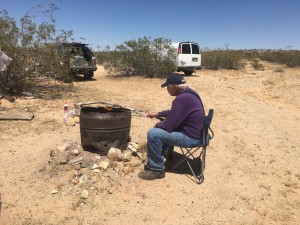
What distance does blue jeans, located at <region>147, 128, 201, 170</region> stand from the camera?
15.3 feet

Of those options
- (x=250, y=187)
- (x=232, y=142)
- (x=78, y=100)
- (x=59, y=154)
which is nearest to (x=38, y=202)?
(x=59, y=154)

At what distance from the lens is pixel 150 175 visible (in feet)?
16.0

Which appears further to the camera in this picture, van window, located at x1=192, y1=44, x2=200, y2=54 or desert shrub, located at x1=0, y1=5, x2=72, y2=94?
van window, located at x1=192, y1=44, x2=200, y2=54

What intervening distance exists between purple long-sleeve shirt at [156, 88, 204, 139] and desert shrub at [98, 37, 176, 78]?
1214 centimetres

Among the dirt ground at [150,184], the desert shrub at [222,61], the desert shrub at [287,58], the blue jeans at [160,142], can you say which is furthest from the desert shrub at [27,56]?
the desert shrub at [287,58]

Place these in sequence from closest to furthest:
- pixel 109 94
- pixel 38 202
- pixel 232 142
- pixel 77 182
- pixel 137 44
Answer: pixel 38 202
pixel 77 182
pixel 232 142
pixel 109 94
pixel 137 44

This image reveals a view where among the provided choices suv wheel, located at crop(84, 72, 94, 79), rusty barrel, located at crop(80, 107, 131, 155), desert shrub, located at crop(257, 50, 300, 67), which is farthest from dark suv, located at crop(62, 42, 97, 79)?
desert shrub, located at crop(257, 50, 300, 67)

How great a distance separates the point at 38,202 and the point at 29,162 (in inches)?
49.8

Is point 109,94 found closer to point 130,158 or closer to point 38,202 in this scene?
point 130,158

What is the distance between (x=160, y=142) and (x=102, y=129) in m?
0.96

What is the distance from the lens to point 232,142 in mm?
6812

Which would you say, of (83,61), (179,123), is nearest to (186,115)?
(179,123)

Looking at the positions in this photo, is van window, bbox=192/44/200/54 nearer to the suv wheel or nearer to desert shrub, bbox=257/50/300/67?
the suv wheel

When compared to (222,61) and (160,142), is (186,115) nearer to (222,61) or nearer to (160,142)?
(160,142)
